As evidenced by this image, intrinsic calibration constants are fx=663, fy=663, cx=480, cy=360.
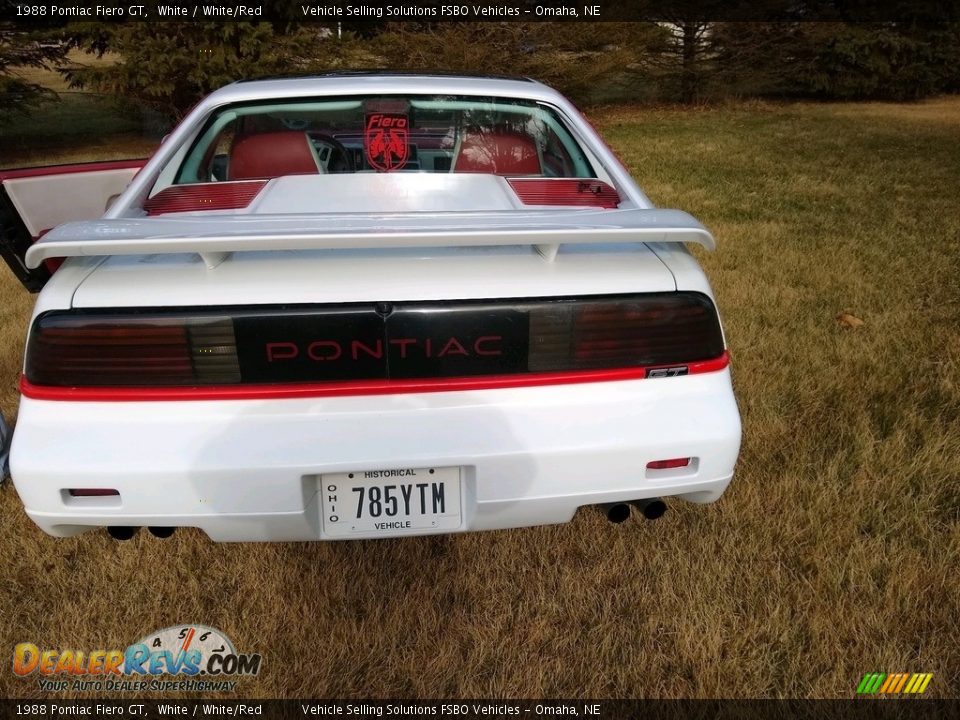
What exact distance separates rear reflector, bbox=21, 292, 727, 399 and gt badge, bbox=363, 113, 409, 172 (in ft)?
4.32

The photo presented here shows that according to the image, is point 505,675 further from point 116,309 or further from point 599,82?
point 599,82

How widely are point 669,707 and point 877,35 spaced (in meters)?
24.4

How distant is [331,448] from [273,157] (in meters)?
1.44

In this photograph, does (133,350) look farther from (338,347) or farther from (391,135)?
(391,135)

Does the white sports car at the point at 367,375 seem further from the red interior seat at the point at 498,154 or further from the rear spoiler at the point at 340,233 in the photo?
the red interior seat at the point at 498,154

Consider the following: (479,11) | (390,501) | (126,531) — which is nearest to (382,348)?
(390,501)

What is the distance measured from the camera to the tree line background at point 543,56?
13.3m

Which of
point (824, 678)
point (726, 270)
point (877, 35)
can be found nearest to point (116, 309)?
point (824, 678)

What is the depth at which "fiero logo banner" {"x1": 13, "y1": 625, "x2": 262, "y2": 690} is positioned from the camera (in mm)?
1757

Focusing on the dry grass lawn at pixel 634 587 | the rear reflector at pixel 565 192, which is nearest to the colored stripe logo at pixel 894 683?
the dry grass lawn at pixel 634 587

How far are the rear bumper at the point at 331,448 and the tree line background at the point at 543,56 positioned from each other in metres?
7.80

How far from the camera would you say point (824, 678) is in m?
1.70

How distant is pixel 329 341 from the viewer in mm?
1511

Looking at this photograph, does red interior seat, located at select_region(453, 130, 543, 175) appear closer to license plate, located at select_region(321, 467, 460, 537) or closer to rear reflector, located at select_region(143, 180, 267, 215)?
rear reflector, located at select_region(143, 180, 267, 215)
